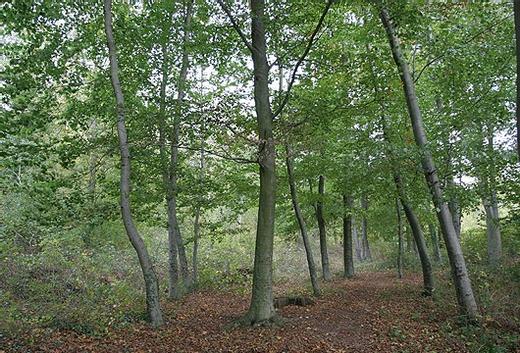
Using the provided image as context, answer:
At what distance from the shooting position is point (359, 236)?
3123 centimetres

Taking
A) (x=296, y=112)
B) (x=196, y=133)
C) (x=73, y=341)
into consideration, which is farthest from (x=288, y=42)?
(x=73, y=341)

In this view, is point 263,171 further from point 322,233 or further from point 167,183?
point 322,233

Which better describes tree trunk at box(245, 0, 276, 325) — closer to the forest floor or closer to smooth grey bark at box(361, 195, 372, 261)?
the forest floor

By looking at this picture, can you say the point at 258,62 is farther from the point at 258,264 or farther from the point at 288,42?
the point at 258,264

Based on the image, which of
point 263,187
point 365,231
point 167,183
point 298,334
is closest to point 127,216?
point 263,187

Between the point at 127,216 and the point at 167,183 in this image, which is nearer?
the point at 127,216

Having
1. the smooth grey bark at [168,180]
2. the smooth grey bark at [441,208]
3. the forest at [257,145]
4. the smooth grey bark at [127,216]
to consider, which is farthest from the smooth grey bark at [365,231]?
the smooth grey bark at [127,216]

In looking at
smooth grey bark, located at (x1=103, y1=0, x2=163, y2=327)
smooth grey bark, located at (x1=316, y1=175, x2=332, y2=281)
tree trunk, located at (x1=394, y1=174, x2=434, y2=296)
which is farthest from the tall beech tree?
smooth grey bark, located at (x1=316, y1=175, x2=332, y2=281)

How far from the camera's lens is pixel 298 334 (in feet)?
23.9

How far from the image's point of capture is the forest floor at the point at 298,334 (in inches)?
257

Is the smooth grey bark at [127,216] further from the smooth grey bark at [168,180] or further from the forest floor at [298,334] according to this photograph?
the smooth grey bark at [168,180]

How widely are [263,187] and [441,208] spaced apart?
12.4 feet

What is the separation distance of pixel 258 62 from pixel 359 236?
82.1ft

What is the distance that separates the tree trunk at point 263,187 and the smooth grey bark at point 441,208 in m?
2.74
